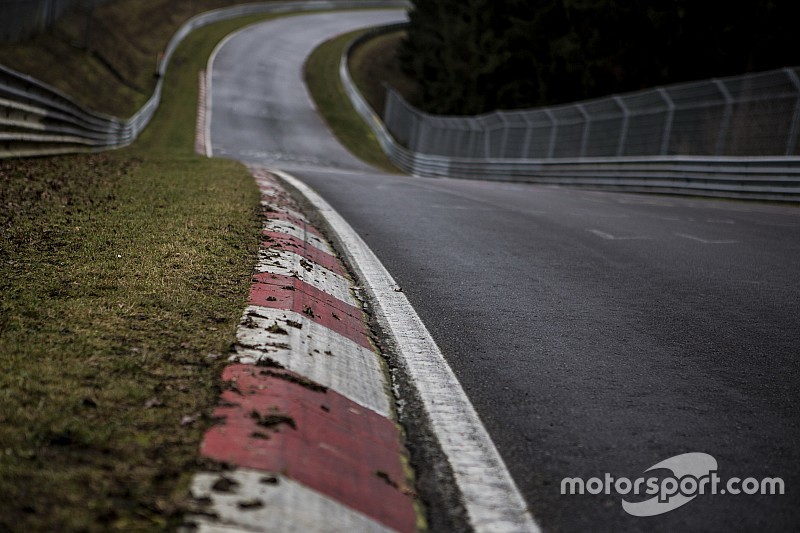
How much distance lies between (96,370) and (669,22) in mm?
27797

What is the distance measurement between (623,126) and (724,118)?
14.0 ft

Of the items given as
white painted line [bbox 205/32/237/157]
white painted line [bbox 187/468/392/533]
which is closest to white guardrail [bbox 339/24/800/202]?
white painted line [bbox 205/32/237/157]

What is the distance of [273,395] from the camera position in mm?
2994

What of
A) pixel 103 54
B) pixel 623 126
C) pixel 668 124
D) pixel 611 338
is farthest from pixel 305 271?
pixel 103 54

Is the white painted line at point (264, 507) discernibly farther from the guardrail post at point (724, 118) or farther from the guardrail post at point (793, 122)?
the guardrail post at point (724, 118)

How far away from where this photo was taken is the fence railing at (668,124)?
57.6 feet

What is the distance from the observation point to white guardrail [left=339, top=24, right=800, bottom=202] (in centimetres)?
1747

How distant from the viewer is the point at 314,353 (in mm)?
3637

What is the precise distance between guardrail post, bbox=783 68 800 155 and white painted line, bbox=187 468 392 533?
1680 cm

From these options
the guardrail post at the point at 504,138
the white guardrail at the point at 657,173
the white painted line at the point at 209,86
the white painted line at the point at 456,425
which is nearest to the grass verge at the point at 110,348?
the white painted line at the point at 456,425

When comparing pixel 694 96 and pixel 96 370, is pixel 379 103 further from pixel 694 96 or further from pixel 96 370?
pixel 96 370

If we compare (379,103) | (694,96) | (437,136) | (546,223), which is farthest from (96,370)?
Result: (379,103)

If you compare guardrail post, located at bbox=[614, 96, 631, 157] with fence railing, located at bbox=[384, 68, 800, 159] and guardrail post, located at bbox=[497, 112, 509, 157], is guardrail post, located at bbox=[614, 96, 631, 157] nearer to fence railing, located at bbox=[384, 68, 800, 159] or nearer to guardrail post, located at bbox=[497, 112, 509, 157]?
fence railing, located at bbox=[384, 68, 800, 159]

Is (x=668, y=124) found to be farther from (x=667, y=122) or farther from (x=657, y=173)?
(x=657, y=173)
